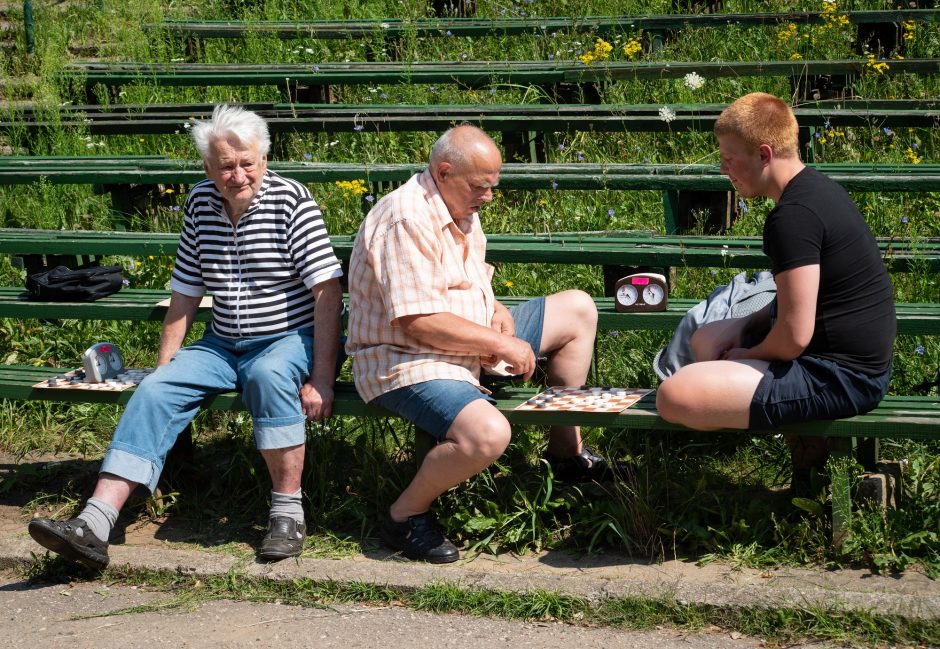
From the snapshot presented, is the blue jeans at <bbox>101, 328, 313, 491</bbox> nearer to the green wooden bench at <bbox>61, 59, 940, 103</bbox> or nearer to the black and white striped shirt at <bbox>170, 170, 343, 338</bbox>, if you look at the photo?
the black and white striped shirt at <bbox>170, 170, 343, 338</bbox>

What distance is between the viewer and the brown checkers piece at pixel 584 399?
13.0 ft

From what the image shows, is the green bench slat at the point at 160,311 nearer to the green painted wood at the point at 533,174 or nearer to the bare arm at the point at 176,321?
the bare arm at the point at 176,321

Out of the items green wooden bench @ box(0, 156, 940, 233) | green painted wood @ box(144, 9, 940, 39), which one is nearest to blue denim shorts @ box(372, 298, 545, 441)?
green wooden bench @ box(0, 156, 940, 233)

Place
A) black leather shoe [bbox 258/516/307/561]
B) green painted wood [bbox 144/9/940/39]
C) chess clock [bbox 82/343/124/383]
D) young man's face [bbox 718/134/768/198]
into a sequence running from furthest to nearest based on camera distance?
green painted wood [bbox 144/9/940/39] → chess clock [bbox 82/343/124/383] → black leather shoe [bbox 258/516/307/561] → young man's face [bbox 718/134/768/198]

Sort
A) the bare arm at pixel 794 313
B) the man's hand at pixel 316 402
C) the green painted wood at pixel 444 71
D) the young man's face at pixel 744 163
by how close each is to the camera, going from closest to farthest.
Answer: the bare arm at pixel 794 313 < the young man's face at pixel 744 163 < the man's hand at pixel 316 402 < the green painted wood at pixel 444 71

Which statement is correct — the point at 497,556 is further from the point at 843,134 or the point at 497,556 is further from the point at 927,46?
the point at 927,46

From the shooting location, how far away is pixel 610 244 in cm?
495

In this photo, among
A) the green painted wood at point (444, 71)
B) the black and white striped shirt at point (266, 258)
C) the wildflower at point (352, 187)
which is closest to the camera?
the black and white striped shirt at point (266, 258)

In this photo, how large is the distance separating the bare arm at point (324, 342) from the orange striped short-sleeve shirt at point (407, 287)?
0.40 ft

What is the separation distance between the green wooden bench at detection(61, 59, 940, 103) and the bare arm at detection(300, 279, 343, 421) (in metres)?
4.03

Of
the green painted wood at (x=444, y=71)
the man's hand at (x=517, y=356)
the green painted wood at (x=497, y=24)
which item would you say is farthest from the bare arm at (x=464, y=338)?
the green painted wood at (x=497, y=24)

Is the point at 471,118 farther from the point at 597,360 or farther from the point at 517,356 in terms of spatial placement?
the point at 517,356

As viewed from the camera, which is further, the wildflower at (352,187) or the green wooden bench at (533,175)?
the wildflower at (352,187)

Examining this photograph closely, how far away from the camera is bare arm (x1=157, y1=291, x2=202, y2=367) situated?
4.44 meters
